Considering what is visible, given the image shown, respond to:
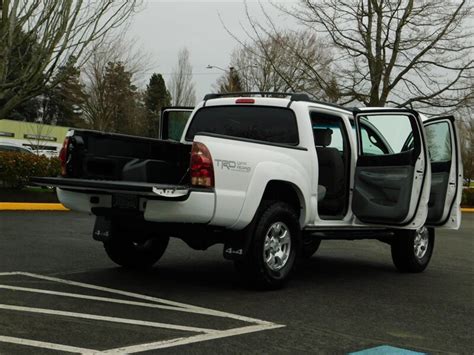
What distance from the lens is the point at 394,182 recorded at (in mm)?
7098

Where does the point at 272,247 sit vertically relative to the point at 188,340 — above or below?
above

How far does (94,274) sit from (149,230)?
3.68 ft

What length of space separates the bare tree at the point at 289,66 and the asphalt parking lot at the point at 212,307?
14314mm

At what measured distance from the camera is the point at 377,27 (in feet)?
71.1

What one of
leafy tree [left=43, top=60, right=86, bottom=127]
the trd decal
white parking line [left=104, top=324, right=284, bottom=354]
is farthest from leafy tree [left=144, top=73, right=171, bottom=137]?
white parking line [left=104, top=324, right=284, bottom=354]

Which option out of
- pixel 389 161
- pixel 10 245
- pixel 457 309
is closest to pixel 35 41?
pixel 10 245

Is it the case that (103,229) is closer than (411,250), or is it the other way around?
(103,229)

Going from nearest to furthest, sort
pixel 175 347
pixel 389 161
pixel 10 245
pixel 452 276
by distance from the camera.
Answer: pixel 175 347
pixel 389 161
pixel 452 276
pixel 10 245

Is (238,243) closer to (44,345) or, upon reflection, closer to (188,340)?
(188,340)

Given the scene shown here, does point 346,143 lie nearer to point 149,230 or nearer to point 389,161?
point 389,161

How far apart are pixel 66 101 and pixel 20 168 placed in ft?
123

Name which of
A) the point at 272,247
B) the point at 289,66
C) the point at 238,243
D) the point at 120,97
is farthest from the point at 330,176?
the point at 120,97

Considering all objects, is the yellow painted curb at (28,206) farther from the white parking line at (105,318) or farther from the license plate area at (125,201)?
the white parking line at (105,318)

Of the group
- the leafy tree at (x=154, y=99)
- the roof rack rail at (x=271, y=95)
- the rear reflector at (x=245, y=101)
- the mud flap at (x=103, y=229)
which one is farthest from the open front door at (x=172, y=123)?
the leafy tree at (x=154, y=99)
